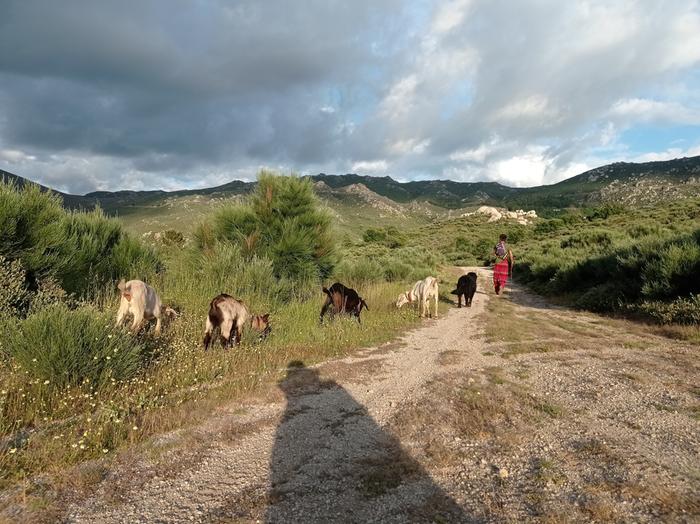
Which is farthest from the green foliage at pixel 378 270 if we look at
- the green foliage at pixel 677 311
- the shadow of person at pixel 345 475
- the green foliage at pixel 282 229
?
the shadow of person at pixel 345 475

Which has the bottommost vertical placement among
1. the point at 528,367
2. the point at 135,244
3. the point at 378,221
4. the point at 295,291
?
the point at 528,367

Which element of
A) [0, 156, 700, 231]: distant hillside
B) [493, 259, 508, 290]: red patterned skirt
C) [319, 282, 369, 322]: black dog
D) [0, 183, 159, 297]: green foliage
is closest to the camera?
[0, 183, 159, 297]: green foliage

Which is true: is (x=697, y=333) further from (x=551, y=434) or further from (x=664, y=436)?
(x=551, y=434)

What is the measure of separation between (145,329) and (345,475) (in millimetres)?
5502

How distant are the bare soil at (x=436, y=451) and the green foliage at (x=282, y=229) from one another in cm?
618

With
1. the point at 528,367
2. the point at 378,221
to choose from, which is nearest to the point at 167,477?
the point at 528,367

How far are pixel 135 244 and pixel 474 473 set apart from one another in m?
9.77

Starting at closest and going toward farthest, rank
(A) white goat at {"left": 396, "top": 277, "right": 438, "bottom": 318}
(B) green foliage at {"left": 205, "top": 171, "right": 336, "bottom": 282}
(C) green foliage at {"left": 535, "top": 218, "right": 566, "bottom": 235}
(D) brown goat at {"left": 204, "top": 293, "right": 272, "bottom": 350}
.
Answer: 1. (D) brown goat at {"left": 204, "top": 293, "right": 272, "bottom": 350}
2. (A) white goat at {"left": 396, "top": 277, "right": 438, "bottom": 318}
3. (B) green foliage at {"left": 205, "top": 171, "right": 336, "bottom": 282}
4. (C) green foliage at {"left": 535, "top": 218, "right": 566, "bottom": 235}

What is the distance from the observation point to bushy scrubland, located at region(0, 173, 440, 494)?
3.90 meters

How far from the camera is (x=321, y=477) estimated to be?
Result: 3.13 m

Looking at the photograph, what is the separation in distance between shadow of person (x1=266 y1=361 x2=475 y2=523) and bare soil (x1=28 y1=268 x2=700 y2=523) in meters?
0.01

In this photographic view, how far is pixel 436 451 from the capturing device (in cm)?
352

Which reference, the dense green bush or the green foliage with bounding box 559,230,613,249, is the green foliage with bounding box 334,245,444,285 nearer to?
the dense green bush

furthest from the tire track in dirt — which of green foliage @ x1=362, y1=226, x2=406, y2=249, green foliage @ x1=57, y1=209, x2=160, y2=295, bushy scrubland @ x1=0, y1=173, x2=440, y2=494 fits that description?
green foliage @ x1=362, y1=226, x2=406, y2=249
